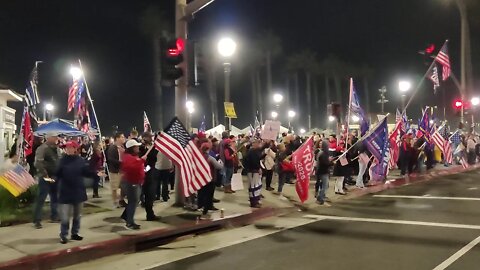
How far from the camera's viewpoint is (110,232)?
928cm

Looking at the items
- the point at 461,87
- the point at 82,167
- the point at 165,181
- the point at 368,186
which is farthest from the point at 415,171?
the point at 82,167

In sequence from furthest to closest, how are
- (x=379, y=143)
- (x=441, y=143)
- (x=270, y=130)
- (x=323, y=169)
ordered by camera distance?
(x=441, y=143)
(x=379, y=143)
(x=270, y=130)
(x=323, y=169)

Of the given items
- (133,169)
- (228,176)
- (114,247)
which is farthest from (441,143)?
(114,247)

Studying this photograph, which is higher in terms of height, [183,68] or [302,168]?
[183,68]

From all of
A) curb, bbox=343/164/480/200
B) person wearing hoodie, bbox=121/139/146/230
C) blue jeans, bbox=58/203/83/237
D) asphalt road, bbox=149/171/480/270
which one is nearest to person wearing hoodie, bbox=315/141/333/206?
asphalt road, bbox=149/171/480/270

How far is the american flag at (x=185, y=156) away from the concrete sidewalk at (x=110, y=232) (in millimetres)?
821

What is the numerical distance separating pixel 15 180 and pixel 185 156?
10.8ft

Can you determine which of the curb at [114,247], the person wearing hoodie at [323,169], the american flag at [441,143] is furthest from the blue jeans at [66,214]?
the american flag at [441,143]

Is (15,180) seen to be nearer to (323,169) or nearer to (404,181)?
(323,169)

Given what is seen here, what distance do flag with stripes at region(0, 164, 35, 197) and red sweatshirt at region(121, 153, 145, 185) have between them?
6.75 feet

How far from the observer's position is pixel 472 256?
24.7ft

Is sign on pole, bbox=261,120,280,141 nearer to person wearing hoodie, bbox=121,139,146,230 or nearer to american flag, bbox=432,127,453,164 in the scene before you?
person wearing hoodie, bbox=121,139,146,230

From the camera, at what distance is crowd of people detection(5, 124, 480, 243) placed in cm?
839

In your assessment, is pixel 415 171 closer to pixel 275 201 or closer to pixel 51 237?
pixel 275 201
